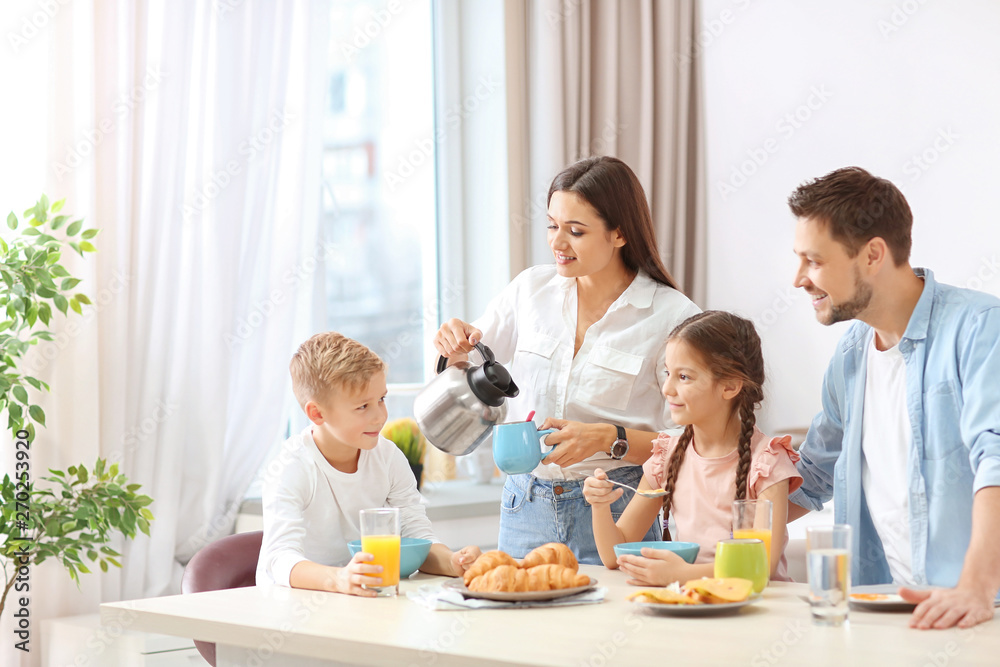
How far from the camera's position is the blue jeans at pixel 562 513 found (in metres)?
2.07

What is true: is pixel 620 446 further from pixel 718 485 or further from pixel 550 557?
pixel 550 557

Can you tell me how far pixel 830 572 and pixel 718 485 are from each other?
1.80 feet

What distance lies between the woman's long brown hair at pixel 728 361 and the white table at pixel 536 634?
33 cm

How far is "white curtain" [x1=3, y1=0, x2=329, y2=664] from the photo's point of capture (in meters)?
2.73

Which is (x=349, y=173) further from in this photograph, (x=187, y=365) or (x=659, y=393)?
(x=659, y=393)

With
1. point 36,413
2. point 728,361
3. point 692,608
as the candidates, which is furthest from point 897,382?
point 36,413

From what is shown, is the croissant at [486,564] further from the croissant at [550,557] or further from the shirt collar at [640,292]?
the shirt collar at [640,292]

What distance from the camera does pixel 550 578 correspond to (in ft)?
4.87

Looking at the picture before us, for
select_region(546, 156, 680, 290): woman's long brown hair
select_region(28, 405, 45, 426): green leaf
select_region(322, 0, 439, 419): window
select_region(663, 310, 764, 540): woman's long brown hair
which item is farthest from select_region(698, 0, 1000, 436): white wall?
select_region(28, 405, 45, 426): green leaf

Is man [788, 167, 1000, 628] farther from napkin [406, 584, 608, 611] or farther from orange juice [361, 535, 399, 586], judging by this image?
orange juice [361, 535, 399, 586]

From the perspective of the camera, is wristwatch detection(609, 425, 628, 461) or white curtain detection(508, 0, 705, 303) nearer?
wristwatch detection(609, 425, 628, 461)

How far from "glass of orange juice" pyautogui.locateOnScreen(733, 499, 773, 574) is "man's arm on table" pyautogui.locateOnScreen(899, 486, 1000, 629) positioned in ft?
0.76

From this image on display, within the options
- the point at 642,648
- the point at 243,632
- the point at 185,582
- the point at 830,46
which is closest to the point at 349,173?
the point at 830,46

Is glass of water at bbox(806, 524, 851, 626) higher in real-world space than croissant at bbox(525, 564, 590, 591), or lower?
higher
